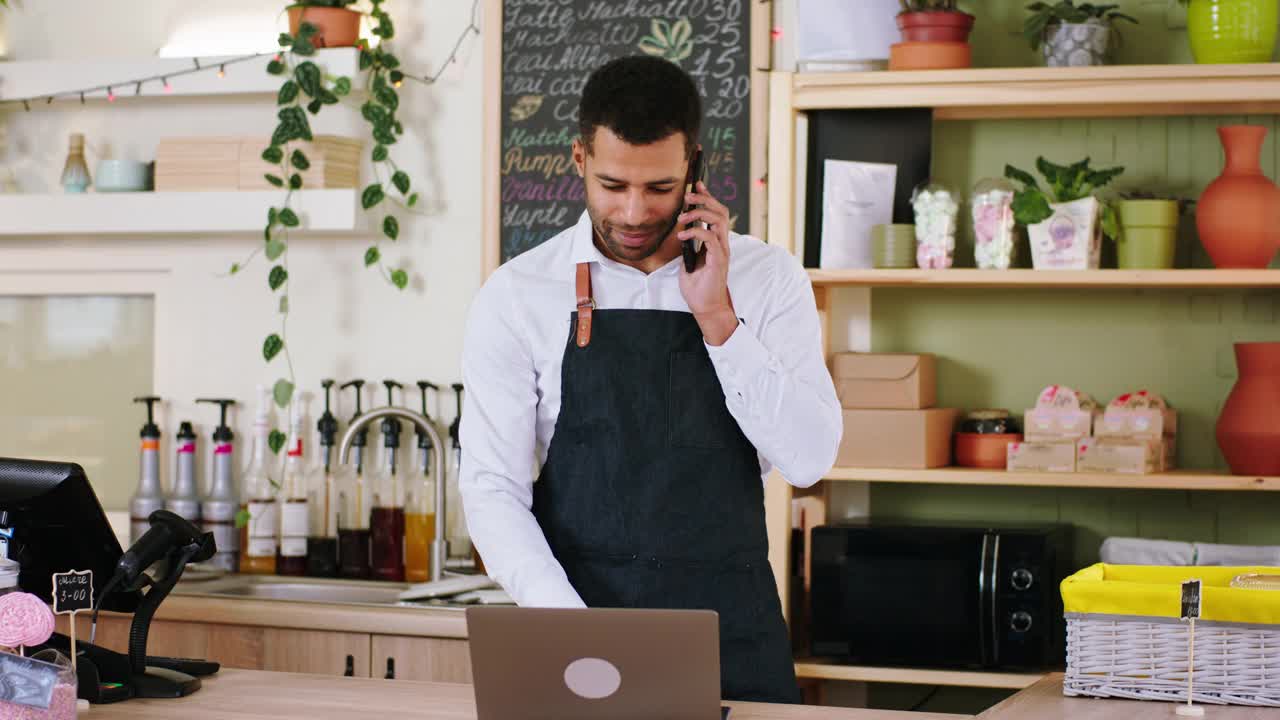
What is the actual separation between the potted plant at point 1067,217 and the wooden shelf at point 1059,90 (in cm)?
15

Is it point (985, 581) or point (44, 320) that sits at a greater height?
point (44, 320)

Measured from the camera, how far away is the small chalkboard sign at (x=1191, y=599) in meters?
1.90

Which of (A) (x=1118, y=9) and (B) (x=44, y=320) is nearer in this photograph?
(A) (x=1118, y=9)

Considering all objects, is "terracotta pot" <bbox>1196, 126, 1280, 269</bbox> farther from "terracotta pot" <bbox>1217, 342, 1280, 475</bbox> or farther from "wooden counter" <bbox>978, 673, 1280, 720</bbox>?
"wooden counter" <bbox>978, 673, 1280, 720</bbox>

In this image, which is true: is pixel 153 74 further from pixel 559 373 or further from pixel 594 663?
pixel 594 663

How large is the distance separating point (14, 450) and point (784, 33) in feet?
7.79

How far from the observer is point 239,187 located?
144 inches

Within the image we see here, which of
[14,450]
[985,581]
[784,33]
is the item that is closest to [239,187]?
[14,450]

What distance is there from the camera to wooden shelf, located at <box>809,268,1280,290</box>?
2973 mm

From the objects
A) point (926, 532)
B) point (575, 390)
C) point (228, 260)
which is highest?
point (228, 260)

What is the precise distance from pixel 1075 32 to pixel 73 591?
2.29 meters

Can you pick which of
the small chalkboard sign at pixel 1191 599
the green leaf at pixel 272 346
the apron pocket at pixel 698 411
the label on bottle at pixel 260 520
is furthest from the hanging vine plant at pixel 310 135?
the small chalkboard sign at pixel 1191 599

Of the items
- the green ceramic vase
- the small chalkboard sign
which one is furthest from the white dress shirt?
the green ceramic vase

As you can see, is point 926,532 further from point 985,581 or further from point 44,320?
point 44,320
